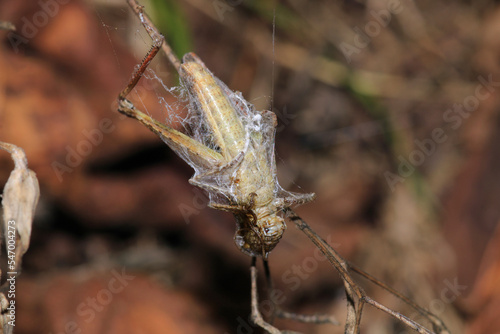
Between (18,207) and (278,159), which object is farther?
(278,159)

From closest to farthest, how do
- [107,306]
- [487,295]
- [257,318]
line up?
1. [257,318]
2. [107,306]
3. [487,295]

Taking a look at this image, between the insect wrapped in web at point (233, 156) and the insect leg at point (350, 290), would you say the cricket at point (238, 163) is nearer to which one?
the insect wrapped in web at point (233, 156)

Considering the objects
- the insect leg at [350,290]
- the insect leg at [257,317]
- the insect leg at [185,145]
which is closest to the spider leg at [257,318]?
the insect leg at [257,317]

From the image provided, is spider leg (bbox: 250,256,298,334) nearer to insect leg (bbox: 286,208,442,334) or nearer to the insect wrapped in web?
the insect wrapped in web

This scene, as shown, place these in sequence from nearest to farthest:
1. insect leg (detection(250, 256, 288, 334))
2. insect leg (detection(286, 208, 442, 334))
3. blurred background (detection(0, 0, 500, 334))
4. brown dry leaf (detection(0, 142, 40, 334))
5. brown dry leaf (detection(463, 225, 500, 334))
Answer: brown dry leaf (detection(0, 142, 40, 334)), insect leg (detection(286, 208, 442, 334)), insect leg (detection(250, 256, 288, 334)), blurred background (detection(0, 0, 500, 334)), brown dry leaf (detection(463, 225, 500, 334))

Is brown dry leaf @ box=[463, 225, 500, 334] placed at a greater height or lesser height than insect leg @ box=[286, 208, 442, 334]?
lesser

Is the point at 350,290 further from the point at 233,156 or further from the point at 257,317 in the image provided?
the point at 233,156

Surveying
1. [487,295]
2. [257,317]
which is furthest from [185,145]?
[487,295]

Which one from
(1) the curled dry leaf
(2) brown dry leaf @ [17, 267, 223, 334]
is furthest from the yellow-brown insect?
(2) brown dry leaf @ [17, 267, 223, 334]
